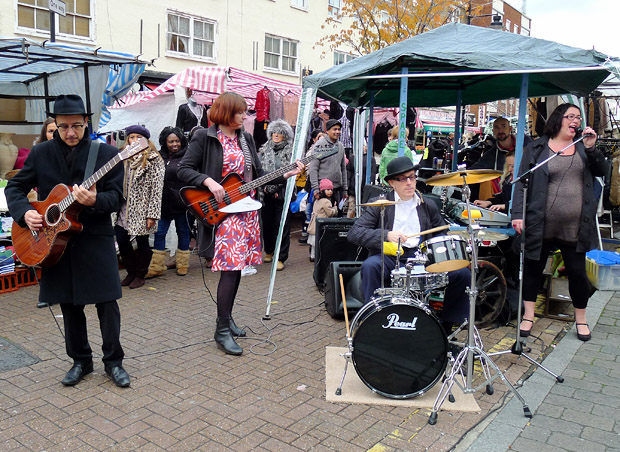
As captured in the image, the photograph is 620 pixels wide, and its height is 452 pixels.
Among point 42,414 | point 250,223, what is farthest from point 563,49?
point 42,414

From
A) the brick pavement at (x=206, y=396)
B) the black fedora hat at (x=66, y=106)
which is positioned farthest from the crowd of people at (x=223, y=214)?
the brick pavement at (x=206, y=396)

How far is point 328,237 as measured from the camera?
21.7 feet

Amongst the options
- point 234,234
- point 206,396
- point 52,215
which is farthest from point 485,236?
point 52,215

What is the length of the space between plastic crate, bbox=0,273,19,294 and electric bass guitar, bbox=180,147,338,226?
324cm

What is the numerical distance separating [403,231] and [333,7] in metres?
18.0

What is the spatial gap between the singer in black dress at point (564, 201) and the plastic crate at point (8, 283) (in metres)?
5.65

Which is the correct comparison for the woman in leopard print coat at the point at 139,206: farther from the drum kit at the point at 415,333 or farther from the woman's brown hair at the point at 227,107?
the drum kit at the point at 415,333

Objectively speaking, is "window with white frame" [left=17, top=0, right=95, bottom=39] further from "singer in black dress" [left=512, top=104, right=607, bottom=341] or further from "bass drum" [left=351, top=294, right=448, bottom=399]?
"bass drum" [left=351, top=294, right=448, bottom=399]

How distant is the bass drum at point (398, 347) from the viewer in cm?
359

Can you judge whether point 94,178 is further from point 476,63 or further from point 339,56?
point 339,56

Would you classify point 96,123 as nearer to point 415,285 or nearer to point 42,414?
point 42,414

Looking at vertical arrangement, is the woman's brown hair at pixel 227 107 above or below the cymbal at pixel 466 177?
above

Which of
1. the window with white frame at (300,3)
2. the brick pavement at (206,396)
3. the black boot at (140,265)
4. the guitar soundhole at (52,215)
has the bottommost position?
the brick pavement at (206,396)

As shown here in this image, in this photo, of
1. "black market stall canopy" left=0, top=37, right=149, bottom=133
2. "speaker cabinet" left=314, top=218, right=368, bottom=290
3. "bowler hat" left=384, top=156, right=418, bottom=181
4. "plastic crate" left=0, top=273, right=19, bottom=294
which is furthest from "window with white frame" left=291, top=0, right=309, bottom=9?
"bowler hat" left=384, top=156, right=418, bottom=181
